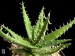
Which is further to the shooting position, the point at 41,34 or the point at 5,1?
the point at 5,1

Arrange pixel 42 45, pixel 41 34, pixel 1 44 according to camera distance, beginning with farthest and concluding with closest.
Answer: pixel 1 44, pixel 42 45, pixel 41 34

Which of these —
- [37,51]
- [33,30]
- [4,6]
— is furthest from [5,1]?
[37,51]

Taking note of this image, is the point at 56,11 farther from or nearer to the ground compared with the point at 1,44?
farther from the ground

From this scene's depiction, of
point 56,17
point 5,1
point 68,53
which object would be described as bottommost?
point 68,53

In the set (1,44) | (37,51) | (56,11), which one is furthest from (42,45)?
(56,11)

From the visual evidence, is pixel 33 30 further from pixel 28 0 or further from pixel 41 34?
pixel 28 0

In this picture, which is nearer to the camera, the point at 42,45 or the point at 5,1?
the point at 42,45

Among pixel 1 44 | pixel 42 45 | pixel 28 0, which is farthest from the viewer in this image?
pixel 28 0

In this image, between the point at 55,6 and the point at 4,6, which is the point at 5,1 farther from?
the point at 55,6

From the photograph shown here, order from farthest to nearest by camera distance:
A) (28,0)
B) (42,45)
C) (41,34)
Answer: (28,0)
(42,45)
(41,34)
